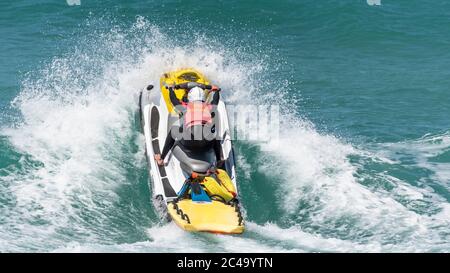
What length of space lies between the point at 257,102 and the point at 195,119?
5.70 m

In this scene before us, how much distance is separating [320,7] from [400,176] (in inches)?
428

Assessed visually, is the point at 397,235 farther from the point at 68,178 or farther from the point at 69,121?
the point at 69,121

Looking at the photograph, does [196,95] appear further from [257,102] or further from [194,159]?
[257,102]

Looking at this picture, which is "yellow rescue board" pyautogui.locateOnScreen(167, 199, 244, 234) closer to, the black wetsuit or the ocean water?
the ocean water

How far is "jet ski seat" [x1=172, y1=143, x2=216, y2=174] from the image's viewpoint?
12968 millimetres

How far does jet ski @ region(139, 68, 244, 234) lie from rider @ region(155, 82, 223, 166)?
12 centimetres

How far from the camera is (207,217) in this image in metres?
12.1

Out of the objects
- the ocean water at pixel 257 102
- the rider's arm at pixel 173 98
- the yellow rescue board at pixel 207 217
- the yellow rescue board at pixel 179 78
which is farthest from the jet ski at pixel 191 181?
the yellow rescue board at pixel 179 78

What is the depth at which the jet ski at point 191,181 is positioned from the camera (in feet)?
39.8

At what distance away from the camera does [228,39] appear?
73.5 feet

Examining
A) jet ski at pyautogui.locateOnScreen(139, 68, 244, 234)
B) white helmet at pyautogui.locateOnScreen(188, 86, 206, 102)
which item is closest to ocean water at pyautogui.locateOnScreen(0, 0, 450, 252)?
jet ski at pyautogui.locateOnScreen(139, 68, 244, 234)

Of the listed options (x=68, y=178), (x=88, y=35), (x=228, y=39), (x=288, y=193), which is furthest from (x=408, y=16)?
(x=68, y=178)

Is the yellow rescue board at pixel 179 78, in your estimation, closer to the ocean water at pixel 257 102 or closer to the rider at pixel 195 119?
the rider at pixel 195 119

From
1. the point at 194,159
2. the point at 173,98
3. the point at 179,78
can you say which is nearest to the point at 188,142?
the point at 194,159
